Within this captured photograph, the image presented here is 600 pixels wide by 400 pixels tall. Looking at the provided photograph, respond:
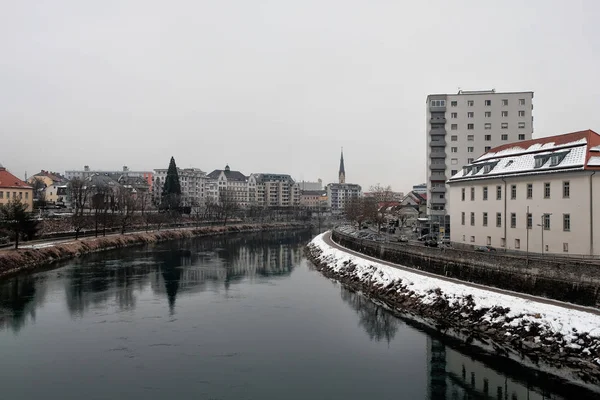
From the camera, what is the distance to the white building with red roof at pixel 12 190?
66.1 m

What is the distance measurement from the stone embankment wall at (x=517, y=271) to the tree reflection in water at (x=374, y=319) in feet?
20.1

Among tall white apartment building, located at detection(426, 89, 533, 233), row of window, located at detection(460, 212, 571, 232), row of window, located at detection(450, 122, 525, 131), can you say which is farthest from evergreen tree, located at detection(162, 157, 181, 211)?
row of window, located at detection(460, 212, 571, 232)

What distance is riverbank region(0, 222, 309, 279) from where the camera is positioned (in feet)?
132

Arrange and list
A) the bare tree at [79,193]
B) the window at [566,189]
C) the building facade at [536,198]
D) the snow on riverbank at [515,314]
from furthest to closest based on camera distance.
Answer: the bare tree at [79,193]
the window at [566,189]
the building facade at [536,198]
the snow on riverbank at [515,314]

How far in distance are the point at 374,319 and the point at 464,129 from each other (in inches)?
1580

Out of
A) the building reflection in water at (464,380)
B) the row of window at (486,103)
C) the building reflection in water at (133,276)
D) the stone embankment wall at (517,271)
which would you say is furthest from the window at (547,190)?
the row of window at (486,103)

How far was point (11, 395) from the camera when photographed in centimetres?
1577

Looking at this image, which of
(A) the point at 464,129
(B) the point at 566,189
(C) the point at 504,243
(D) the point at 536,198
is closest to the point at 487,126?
(A) the point at 464,129

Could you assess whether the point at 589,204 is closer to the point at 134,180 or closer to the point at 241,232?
the point at 241,232

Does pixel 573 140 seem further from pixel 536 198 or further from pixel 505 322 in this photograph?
pixel 505 322

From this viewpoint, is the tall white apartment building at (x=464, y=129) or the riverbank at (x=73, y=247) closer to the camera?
the riverbank at (x=73, y=247)

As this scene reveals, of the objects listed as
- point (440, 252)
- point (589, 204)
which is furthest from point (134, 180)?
point (589, 204)

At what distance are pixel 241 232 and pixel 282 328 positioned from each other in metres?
82.3

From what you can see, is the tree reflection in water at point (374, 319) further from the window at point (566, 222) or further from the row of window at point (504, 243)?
the window at point (566, 222)
